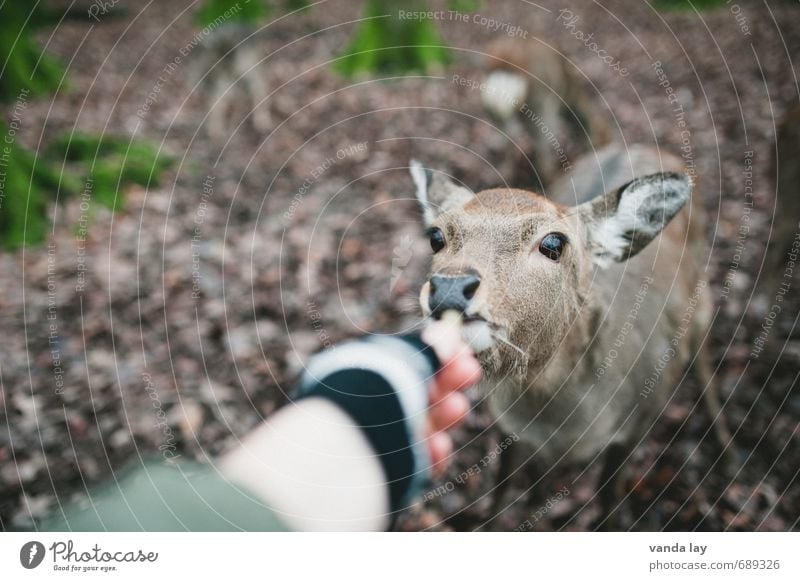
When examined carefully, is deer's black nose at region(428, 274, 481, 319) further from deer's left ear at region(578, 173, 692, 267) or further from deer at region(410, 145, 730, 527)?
deer's left ear at region(578, 173, 692, 267)

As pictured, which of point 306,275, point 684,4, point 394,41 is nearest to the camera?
point 306,275

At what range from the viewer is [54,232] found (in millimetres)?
5027

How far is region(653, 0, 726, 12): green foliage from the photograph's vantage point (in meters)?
8.84

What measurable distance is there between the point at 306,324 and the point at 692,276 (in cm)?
300

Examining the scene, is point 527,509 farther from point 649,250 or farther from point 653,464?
Answer: point 649,250

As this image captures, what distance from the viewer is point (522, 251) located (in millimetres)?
2131

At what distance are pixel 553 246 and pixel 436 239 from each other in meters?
0.47

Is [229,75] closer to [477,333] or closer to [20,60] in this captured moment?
[20,60]

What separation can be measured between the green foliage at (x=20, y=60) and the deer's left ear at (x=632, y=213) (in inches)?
165

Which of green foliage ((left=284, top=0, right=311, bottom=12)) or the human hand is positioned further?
green foliage ((left=284, top=0, right=311, bottom=12))

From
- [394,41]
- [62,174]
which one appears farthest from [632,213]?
[62,174]

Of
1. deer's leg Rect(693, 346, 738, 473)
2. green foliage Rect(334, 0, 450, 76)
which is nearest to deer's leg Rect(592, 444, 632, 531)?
deer's leg Rect(693, 346, 738, 473)

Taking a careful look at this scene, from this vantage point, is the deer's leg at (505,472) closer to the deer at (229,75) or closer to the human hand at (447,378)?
the human hand at (447,378)
